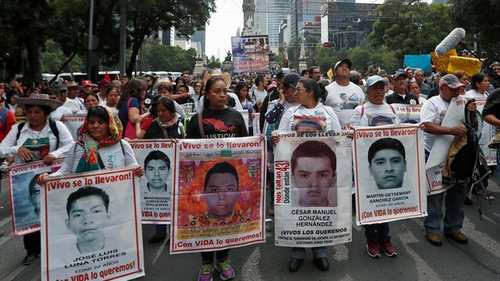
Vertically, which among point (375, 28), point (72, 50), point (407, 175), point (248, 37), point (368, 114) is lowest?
point (407, 175)

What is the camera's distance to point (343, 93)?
6.48 metres

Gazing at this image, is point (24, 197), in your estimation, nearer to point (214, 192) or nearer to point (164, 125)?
point (164, 125)

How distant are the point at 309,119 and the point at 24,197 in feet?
9.40

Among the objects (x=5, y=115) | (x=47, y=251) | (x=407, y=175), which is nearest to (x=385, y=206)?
(x=407, y=175)

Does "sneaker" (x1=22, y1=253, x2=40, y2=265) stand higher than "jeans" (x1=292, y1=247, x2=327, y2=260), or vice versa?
"jeans" (x1=292, y1=247, x2=327, y2=260)

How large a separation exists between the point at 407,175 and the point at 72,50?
31.0 meters

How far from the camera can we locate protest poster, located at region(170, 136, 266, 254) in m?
4.12

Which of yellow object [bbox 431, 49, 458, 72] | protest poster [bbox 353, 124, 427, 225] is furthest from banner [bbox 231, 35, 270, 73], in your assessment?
protest poster [bbox 353, 124, 427, 225]

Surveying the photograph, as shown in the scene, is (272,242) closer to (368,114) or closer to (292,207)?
(292,207)

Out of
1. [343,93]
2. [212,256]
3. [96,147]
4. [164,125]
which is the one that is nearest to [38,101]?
[96,147]

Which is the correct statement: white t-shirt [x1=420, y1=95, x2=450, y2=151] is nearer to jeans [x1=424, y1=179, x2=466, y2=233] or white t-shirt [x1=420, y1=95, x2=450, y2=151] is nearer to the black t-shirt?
jeans [x1=424, y1=179, x2=466, y2=233]

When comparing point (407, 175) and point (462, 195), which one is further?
point (462, 195)

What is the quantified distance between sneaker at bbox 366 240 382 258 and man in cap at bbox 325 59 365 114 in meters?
2.06

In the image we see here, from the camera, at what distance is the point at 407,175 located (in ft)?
15.9
